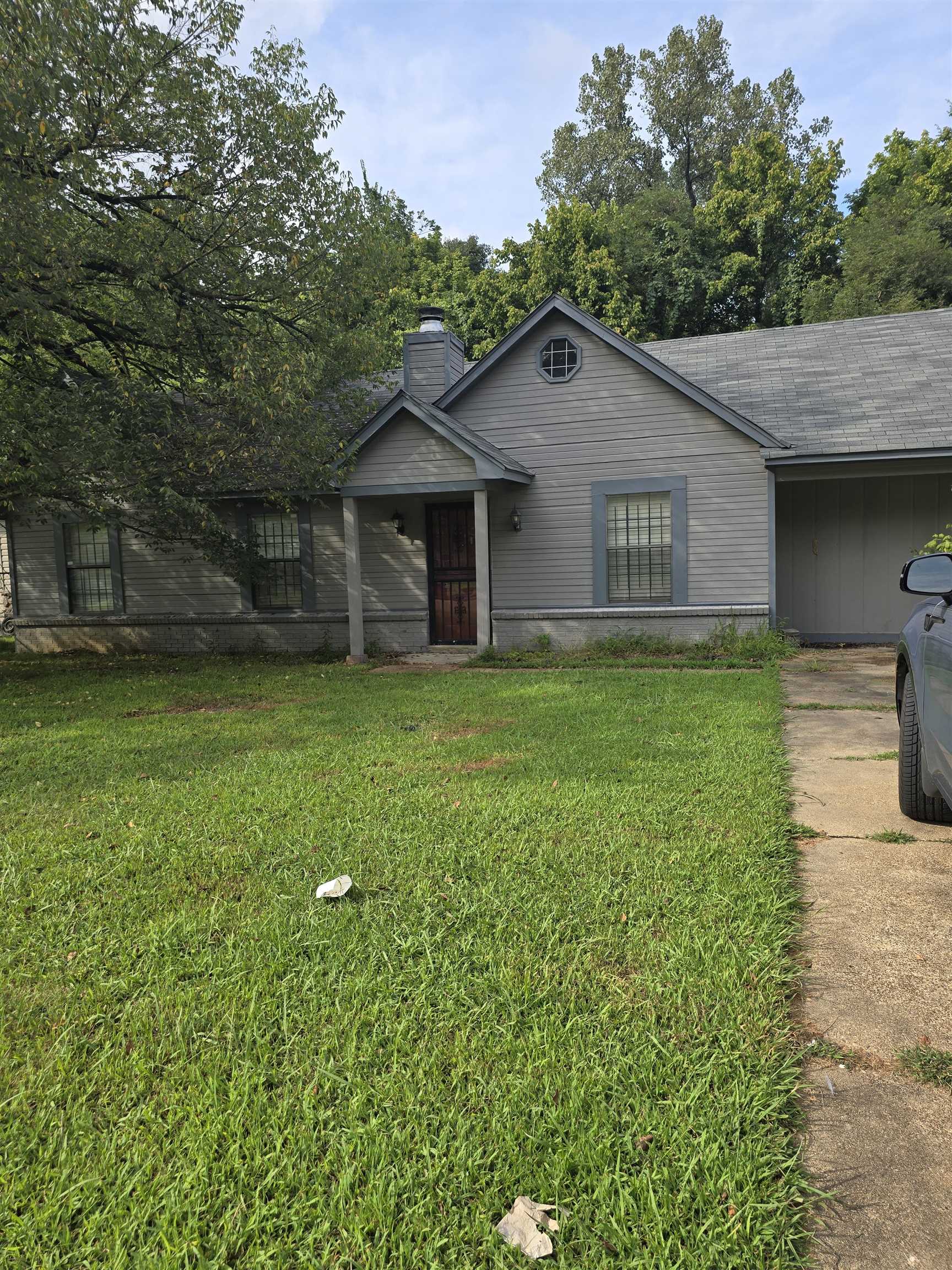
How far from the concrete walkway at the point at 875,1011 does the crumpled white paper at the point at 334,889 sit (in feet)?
5.80

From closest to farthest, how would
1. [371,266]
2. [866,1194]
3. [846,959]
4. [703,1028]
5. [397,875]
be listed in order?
[866,1194] < [703,1028] < [846,959] < [397,875] < [371,266]

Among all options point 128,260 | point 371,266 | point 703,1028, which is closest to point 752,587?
point 371,266

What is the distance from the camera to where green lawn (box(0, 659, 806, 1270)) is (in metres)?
1.76

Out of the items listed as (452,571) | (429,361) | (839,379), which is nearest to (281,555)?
(452,571)

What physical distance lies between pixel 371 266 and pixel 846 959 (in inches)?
433

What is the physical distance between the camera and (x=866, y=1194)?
70.8 inches

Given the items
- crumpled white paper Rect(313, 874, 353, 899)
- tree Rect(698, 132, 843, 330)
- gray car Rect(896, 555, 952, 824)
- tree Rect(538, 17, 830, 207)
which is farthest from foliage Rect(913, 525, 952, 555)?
tree Rect(538, 17, 830, 207)

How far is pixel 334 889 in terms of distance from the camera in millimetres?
3367

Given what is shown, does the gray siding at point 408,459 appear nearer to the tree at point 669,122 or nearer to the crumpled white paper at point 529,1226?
the crumpled white paper at point 529,1226

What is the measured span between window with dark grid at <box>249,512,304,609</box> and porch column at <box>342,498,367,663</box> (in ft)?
5.87

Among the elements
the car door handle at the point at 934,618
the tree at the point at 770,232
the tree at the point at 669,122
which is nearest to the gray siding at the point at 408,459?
the car door handle at the point at 934,618

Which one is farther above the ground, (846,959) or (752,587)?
(752,587)

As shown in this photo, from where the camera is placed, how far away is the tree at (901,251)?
78.4ft

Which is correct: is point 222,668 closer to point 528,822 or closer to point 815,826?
point 528,822
